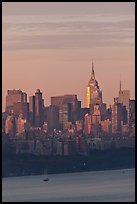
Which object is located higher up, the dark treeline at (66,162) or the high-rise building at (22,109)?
the high-rise building at (22,109)

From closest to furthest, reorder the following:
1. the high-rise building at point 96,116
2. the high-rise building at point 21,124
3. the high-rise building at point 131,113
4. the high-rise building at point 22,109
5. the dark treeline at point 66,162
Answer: the high-rise building at point 131,113, the high-rise building at point 22,109, the high-rise building at point 21,124, the high-rise building at point 96,116, the dark treeline at point 66,162

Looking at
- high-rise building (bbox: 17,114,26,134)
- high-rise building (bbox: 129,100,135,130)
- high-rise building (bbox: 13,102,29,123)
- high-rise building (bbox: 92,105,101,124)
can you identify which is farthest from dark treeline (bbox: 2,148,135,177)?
high-rise building (bbox: 129,100,135,130)

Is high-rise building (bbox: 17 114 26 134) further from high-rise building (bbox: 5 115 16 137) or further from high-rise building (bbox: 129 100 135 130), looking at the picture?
high-rise building (bbox: 129 100 135 130)

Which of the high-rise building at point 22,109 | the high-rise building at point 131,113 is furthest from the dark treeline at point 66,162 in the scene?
the high-rise building at point 131,113

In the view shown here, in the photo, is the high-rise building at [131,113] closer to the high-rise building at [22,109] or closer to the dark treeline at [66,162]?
the dark treeline at [66,162]

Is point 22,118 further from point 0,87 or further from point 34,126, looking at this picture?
point 0,87

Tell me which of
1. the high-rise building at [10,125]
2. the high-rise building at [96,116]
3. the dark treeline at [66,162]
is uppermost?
the high-rise building at [96,116]

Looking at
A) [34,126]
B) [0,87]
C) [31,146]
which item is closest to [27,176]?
[31,146]

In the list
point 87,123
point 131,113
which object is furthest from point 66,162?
point 131,113

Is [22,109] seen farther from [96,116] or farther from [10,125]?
[96,116]
